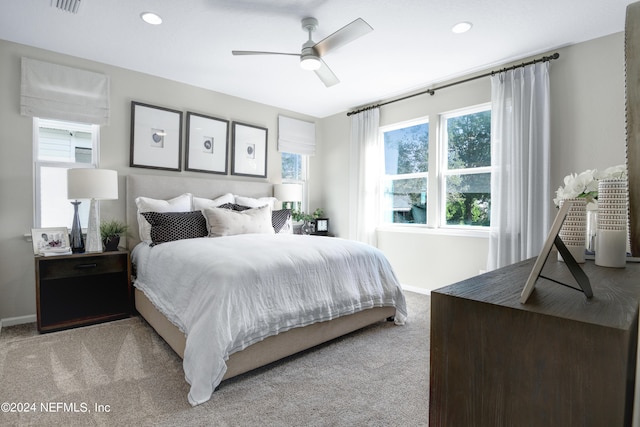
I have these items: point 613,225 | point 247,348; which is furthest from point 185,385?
point 613,225

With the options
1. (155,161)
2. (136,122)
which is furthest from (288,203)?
(136,122)

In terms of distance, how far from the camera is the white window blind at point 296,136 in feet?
16.4

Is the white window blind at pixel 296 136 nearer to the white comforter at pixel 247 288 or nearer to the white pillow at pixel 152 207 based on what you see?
the white pillow at pixel 152 207

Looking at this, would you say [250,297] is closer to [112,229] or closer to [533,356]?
[533,356]

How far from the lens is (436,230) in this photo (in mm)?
4027

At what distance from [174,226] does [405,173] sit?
2991 mm

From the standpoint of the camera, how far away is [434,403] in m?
0.69

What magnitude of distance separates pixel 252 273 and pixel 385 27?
7.61 ft

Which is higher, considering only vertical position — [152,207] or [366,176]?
[366,176]

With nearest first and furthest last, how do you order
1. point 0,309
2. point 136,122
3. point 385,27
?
point 385,27 < point 0,309 < point 136,122

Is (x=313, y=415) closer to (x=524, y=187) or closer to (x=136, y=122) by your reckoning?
(x=524, y=187)

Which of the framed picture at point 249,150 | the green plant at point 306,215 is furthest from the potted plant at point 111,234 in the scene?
the green plant at point 306,215

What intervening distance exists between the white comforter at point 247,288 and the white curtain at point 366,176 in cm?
177

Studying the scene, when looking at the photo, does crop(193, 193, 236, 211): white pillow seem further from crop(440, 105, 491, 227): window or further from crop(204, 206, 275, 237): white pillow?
crop(440, 105, 491, 227): window
